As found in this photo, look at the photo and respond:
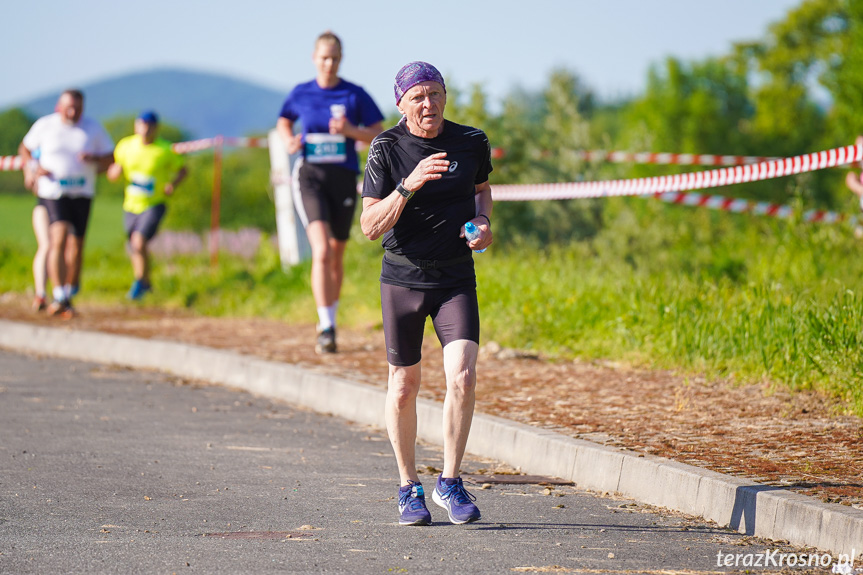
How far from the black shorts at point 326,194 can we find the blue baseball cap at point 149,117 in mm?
5538

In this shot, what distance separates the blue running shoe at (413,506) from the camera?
5035 mm

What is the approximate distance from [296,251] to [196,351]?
5.05 meters

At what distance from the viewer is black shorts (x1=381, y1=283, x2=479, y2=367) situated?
5.18 meters

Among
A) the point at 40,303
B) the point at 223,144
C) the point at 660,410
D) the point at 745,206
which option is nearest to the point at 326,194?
the point at 660,410

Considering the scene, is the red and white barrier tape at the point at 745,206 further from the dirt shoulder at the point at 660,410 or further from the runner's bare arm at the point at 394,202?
the runner's bare arm at the point at 394,202

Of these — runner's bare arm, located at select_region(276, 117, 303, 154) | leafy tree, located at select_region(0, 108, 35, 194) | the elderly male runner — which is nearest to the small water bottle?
the elderly male runner

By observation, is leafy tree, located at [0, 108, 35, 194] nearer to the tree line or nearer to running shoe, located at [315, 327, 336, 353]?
the tree line

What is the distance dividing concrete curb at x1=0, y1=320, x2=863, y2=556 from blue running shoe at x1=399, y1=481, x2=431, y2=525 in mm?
1175

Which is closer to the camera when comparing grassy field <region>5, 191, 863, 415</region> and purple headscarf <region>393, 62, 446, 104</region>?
purple headscarf <region>393, 62, 446, 104</region>

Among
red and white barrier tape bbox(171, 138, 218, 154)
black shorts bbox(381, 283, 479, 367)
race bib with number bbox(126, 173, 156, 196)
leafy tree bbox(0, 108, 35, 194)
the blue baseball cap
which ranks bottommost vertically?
black shorts bbox(381, 283, 479, 367)

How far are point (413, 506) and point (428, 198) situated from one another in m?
1.29

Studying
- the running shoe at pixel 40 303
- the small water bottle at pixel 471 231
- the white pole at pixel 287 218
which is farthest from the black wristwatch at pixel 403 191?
the white pole at pixel 287 218

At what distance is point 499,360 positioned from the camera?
9.35 m

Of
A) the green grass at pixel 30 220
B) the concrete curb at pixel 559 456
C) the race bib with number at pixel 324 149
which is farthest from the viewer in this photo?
the green grass at pixel 30 220
